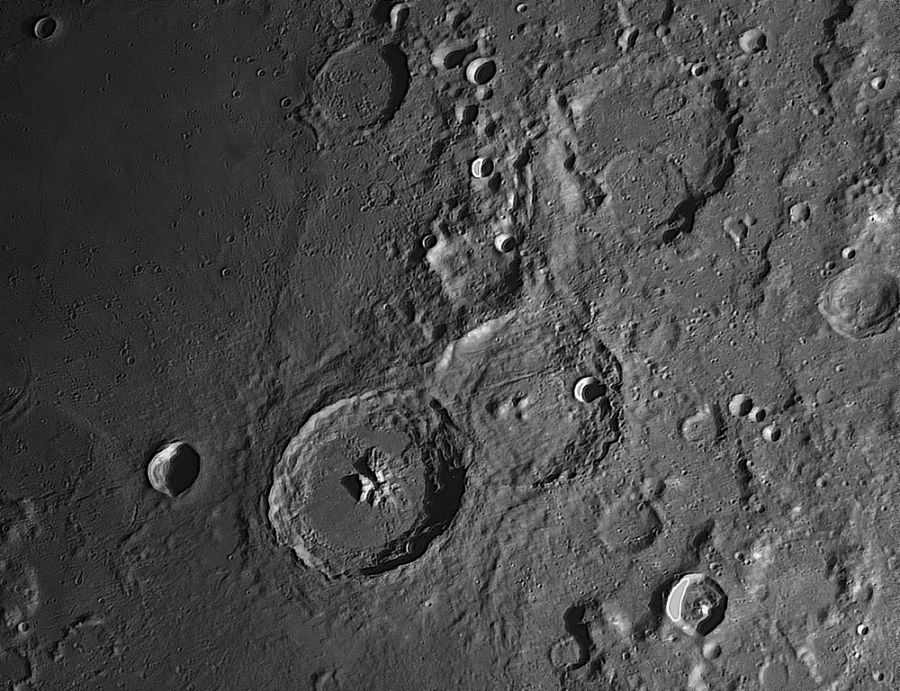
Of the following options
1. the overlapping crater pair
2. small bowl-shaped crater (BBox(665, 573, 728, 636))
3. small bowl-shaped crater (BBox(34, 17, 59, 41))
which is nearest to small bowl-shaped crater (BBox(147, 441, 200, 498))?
the overlapping crater pair

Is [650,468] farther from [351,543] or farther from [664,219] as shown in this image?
[351,543]

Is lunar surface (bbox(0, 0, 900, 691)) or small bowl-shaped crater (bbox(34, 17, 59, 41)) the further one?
small bowl-shaped crater (bbox(34, 17, 59, 41))

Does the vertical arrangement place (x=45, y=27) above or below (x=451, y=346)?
above

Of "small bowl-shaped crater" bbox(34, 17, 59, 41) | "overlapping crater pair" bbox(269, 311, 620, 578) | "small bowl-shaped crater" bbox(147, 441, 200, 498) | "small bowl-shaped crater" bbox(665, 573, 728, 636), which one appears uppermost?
"small bowl-shaped crater" bbox(34, 17, 59, 41)

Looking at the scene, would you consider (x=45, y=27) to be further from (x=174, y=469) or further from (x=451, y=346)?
(x=451, y=346)

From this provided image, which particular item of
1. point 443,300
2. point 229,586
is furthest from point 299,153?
point 229,586

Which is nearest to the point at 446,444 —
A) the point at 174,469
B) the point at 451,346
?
the point at 451,346

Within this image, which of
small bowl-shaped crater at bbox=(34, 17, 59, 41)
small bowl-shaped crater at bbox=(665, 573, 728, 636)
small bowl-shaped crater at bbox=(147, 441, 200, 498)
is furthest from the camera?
small bowl-shaped crater at bbox=(34, 17, 59, 41)

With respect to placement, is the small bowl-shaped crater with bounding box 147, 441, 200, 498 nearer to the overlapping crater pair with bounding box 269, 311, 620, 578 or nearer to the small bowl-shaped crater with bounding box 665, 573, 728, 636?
the overlapping crater pair with bounding box 269, 311, 620, 578
